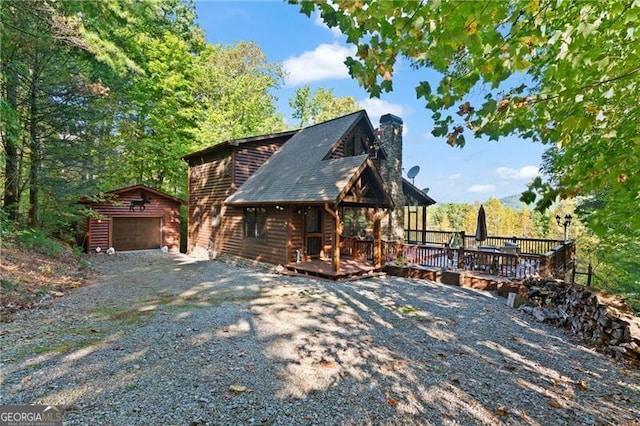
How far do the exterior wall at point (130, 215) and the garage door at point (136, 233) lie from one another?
247 mm

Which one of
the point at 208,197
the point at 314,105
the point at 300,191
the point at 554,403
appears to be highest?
the point at 314,105

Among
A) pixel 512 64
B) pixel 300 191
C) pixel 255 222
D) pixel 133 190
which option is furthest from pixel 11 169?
pixel 512 64

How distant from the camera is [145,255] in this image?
15102mm

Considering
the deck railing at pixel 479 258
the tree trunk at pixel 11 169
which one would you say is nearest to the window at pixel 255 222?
the deck railing at pixel 479 258

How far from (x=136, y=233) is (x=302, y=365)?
15.7 m

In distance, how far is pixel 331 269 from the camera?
10.2 metres

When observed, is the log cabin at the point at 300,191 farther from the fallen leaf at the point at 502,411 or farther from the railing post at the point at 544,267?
the fallen leaf at the point at 502,411

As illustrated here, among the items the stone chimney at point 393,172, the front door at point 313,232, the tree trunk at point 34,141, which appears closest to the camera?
the tree trunk at point 34,141

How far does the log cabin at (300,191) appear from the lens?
10.3m

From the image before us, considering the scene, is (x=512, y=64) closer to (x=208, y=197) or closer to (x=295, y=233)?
(x=295, y=233)

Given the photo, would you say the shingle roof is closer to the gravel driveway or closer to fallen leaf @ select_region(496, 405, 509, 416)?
the gravel driveway

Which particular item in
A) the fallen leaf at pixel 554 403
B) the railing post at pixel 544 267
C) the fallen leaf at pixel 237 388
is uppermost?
the railing post at pixel 544 267

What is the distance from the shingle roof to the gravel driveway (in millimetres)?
3947

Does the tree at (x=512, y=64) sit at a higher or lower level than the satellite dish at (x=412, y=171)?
lower
